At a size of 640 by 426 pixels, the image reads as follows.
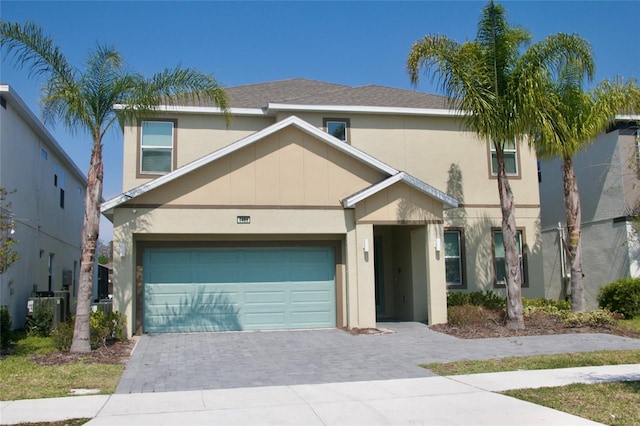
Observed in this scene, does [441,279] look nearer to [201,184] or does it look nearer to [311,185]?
[311,185]

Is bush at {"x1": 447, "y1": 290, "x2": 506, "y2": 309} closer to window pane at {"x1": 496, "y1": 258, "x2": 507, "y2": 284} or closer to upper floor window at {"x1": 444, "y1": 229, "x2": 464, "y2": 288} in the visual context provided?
upper floor window at {"x1": 444, "y1": 229, "x2": 464, "y2": 288}

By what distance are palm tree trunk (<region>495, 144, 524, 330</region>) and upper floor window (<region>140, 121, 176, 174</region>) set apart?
9.61 m

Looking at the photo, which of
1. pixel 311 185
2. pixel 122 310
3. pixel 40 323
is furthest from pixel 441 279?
pixel 40 323

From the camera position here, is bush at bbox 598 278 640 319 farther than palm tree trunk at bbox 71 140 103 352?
Yes

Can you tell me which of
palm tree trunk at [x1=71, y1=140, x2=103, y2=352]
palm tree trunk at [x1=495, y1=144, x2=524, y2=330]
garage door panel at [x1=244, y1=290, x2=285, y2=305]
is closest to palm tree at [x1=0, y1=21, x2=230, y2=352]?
palm tree trunk at [x1=71, y1=140, x2=103, y2=352]

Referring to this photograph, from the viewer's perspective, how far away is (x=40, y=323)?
50.0 feet

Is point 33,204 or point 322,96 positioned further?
point 322,96

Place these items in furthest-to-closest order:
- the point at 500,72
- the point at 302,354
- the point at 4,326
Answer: the point at 500,72
the point at 4,326
the point at 302,354

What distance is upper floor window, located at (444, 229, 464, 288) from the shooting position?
60.0 ft

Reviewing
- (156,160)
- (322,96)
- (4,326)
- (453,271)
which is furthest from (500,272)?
(4,326)

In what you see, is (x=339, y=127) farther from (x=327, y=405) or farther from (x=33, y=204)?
(x=327, y=405)

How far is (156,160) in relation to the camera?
672 inches

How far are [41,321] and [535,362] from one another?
1246 cm

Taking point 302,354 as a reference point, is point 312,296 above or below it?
above
